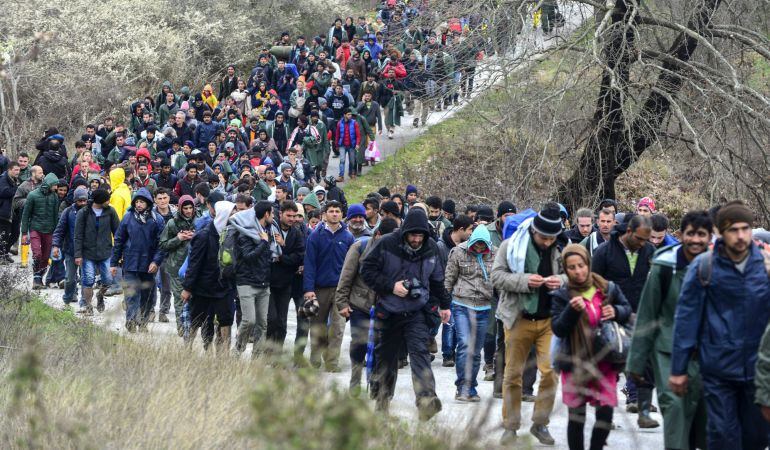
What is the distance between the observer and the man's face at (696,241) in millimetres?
7371

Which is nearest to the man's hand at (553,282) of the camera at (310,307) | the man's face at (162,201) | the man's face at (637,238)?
the man's face at (637,238)

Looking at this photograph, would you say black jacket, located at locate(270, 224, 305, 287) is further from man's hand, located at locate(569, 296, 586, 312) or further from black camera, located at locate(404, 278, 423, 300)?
man's hand, located at locate(569, 296, 586, 312)

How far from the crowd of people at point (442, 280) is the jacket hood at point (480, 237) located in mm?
20

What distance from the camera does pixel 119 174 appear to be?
709 inches

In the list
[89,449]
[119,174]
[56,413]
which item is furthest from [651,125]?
[89,449]

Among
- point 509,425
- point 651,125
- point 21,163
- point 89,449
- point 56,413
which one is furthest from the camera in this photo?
point 21,163

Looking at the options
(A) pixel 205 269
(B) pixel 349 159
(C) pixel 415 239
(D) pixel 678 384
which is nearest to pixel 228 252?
(A) pixel 205 269

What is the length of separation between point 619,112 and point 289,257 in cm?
744

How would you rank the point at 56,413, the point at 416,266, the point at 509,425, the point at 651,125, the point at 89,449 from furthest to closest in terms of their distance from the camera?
the point at 651,125 → the point at 416,266 → the point at 509,425 → the point at 56,413 → the point at 89,449

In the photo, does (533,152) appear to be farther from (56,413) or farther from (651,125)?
(56,413)

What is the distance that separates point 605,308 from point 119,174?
11689 mm

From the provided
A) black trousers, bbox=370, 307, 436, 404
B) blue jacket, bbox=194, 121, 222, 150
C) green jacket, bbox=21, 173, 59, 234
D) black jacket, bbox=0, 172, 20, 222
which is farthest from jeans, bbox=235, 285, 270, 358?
blue jacket, bbox=194, 121, 222, 150

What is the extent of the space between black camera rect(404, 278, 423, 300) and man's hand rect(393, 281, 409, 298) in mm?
35

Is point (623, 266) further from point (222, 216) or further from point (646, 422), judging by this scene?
point (222, 216)
